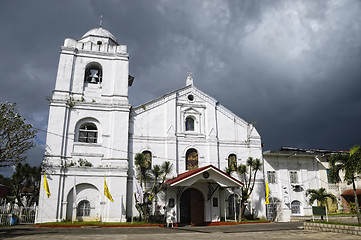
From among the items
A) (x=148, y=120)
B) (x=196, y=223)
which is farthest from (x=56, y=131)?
(x=196, y=223)

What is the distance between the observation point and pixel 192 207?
23.1m

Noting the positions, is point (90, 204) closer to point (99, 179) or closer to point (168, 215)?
point (99, 179)

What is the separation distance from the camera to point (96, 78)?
81.2 ft

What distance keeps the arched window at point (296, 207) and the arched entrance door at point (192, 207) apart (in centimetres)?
933

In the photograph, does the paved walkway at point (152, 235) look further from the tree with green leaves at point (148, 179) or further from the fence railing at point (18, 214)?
the tree with green leaves at point (148, 179)

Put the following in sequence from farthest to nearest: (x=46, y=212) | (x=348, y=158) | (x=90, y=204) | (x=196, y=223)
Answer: (x=196, y=223), (x=90, y=204), (x=46, y=212), (x=348, y=158)

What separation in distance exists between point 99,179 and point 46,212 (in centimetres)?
413

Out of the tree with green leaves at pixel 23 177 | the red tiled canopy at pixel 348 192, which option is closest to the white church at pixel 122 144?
the tree with green leaves at pixel 23 177

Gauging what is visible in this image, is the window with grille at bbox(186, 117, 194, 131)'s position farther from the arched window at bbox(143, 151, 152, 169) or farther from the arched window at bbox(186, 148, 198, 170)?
the arched window at bbox(143, 151, 152, 169)

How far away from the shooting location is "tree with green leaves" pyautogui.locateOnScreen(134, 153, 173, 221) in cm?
2123

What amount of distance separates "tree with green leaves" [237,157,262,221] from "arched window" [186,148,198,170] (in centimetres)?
377

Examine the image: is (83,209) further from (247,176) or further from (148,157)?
(247,176)

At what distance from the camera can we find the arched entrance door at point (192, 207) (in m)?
22.9

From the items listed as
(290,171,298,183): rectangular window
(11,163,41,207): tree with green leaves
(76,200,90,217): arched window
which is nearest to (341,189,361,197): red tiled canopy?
(290,171,298,183): rectangular window
